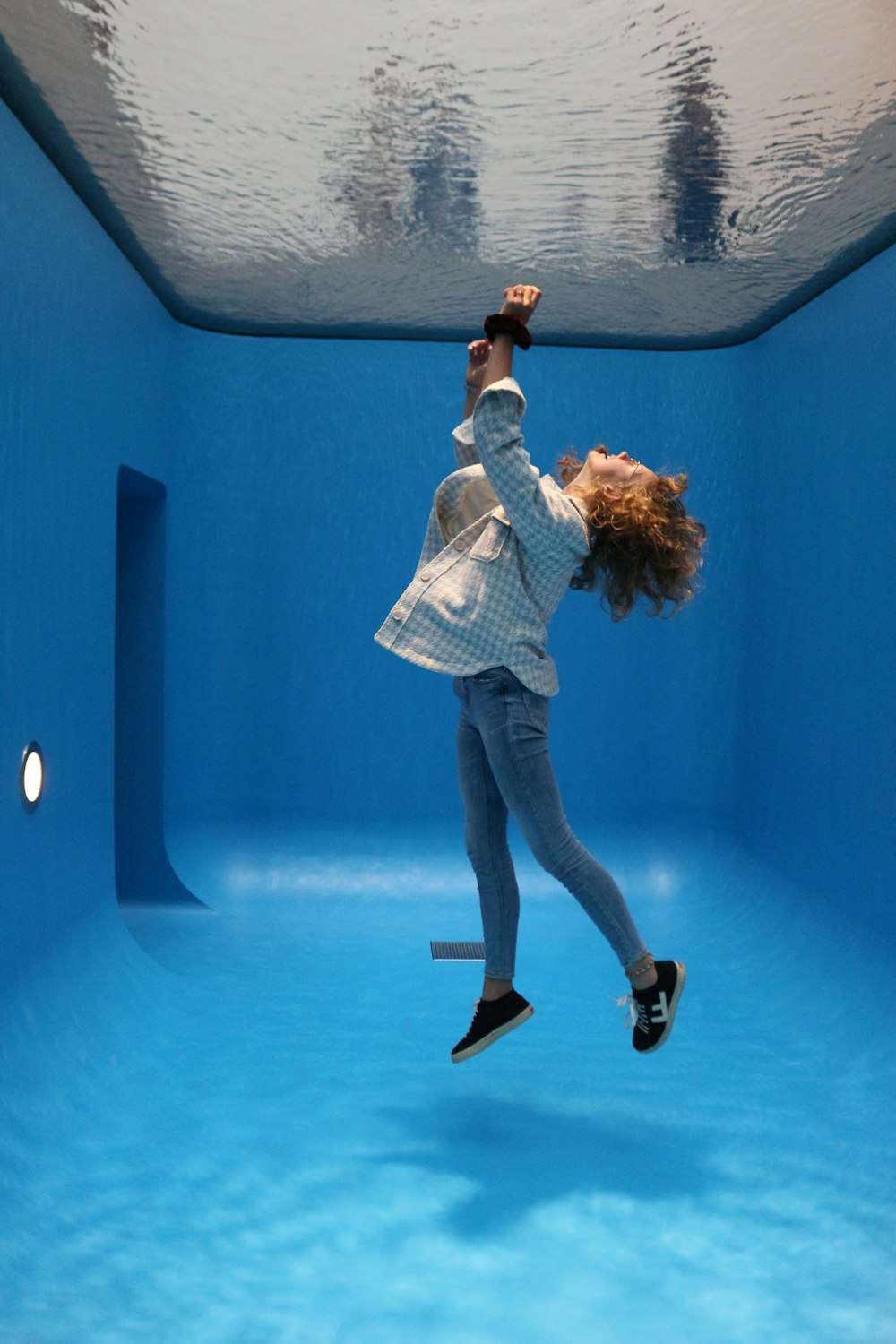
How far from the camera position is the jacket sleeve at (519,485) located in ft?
6.97

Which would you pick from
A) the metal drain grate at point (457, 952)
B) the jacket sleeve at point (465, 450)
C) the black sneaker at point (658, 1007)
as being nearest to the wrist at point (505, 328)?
the jacket sleeve at point (465, 450)

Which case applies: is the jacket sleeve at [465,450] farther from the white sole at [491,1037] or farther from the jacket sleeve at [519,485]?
the white sole at [491,1037]

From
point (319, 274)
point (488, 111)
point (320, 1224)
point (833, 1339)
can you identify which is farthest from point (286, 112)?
point (833, 1339)

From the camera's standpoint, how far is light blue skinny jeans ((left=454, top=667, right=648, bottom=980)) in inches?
91.4

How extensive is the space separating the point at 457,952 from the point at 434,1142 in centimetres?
134

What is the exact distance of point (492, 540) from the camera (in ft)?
7.64

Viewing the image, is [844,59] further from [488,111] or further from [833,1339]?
[833,1339]

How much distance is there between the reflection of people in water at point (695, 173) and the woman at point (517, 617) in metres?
0.69

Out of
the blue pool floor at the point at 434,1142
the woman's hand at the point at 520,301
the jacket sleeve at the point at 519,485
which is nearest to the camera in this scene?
the blue pool floor at the point at 434,1142

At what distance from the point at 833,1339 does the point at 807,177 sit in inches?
105

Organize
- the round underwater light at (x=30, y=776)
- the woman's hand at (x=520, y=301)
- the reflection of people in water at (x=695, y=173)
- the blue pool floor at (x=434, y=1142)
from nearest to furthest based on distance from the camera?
the blue pool floor at (x=434, y=1142) → the woman's hand at (x=520, y=301) → the reflection of people in water at (x=695, y=173) → the round underwater light at (x=30, y=776)

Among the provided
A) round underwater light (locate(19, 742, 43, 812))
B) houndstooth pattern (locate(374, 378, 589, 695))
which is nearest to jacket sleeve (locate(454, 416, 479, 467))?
houndstooth pattern (locate(374, 378, 589, 695))

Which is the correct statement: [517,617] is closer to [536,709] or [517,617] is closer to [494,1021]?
[536,709]

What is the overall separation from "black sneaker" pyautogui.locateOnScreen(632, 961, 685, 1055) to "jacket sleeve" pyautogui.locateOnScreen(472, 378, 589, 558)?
0.88m
